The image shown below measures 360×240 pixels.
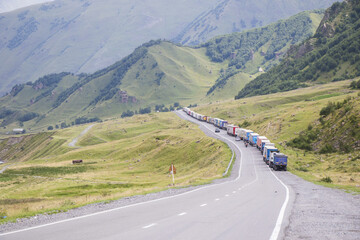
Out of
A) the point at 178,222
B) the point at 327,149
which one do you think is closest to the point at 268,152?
the point at 327,149

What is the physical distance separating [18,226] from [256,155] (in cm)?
6805

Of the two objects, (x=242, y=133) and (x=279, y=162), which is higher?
(x=242, y=133)

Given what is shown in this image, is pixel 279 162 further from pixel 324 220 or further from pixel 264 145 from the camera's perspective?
pixel 324 220

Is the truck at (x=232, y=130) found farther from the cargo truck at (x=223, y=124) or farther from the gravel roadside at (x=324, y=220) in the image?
the gravel roadside at (x=324, y=220)

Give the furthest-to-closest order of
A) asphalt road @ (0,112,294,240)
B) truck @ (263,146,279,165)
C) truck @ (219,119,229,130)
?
truck @ (219,119,229,130)
truck @ (263,146,279,165)
asphalt road @ (0,112,294,240)

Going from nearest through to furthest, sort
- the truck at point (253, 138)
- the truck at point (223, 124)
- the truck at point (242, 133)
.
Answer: the truck at point (253, 138)
the truck at point (242, 133)
the truck at point (223, 124)

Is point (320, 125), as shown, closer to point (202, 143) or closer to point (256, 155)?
point (256, 155)

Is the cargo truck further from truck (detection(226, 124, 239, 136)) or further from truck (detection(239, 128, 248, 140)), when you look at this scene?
truck (detection(239, 128, 248, 140))

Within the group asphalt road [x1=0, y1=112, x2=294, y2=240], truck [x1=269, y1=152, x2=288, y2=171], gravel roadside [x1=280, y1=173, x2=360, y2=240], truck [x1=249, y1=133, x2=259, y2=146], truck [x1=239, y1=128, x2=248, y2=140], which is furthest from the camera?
truck [x1=239, y1=128, x2=248, y2=140]

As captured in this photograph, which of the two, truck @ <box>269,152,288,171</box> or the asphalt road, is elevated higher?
the asphalt road

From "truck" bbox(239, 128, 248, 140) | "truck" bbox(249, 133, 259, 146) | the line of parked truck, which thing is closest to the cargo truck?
the line of parked truck

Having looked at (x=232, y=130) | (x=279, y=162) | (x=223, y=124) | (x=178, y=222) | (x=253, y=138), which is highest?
Answer: (x=223, y=124)

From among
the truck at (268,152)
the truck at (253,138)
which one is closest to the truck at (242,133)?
the truck at (253,138)

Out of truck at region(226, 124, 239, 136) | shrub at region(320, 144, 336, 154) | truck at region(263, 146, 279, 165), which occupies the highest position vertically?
truck at region(226, 124, 239, 136)
